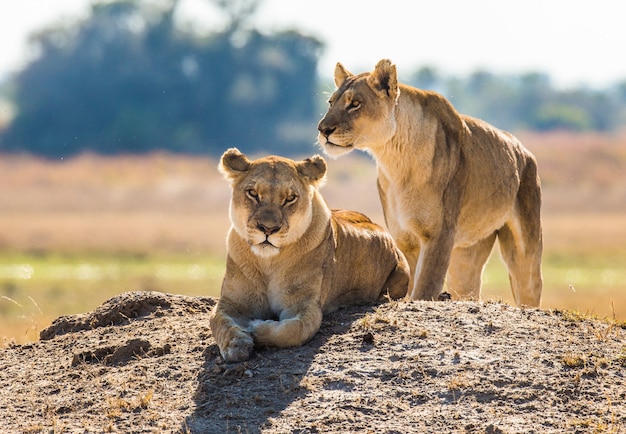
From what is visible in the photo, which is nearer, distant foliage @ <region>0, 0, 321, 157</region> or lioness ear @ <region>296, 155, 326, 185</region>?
lioness ear @ <region>296, 155, 326, 185</region>

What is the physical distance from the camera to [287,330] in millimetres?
6637

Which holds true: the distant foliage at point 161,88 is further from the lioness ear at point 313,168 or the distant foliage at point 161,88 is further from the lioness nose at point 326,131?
the lioness ear at point 313,168

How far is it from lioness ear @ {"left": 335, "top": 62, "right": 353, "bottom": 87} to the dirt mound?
2.20 metres

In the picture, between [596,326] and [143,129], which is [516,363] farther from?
[143,129]

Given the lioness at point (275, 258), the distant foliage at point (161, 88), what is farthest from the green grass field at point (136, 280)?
the distant foliage at point (161, 88)

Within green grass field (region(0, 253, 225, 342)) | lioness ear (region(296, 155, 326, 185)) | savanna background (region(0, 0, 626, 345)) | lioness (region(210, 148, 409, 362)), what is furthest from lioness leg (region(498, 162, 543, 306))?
savanna background (region(0, 0, 626, 345))

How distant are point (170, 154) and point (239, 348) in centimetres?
5086

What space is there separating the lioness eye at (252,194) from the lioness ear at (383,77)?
2138mm

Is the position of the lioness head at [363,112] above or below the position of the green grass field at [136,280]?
above

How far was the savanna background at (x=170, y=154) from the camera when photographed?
3316 cm

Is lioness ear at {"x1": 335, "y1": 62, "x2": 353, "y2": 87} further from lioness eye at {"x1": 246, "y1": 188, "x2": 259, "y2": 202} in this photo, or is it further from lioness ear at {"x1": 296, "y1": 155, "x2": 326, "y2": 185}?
lioness eye at {"x1": 246, "y1": 188, "x2": 259, "y2": 202}

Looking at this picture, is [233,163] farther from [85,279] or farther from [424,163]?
[85,279]

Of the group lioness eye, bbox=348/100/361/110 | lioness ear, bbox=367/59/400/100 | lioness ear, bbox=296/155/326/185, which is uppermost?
lioness ear, bbox=367/59/400/100

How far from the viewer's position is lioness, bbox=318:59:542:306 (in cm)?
855
